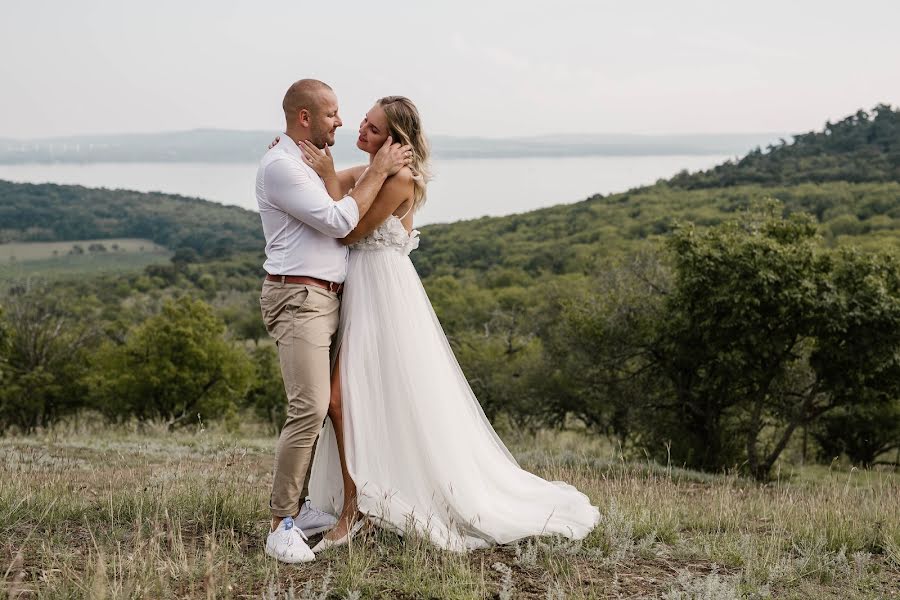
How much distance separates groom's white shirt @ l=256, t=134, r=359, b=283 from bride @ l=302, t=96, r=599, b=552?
227 mm

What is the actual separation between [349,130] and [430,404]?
1885mm

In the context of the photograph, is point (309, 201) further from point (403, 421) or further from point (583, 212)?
point (583, 212)

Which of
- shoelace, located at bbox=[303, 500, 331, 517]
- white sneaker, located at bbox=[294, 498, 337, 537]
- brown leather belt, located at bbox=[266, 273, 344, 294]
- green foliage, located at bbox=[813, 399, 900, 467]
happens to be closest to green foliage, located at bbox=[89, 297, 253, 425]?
green foliage, located at bbox=[813, 399, 900, 467]

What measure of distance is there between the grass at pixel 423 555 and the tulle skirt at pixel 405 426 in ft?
0.57

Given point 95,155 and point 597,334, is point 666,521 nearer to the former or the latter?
point 597,334

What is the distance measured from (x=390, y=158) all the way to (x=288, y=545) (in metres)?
2.17

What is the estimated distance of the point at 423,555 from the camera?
13.7 ft

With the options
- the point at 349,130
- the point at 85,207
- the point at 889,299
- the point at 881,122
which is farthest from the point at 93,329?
the point at 881,122

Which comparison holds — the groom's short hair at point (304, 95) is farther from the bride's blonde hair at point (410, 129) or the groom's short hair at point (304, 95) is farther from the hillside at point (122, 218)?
the hillside at point (122, 218)

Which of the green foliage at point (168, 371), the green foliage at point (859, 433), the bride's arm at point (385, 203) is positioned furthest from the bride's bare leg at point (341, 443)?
the green foliage at point (168, 371)

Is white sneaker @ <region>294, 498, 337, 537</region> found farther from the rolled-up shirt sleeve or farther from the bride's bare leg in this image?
the rolled-up shirt sleeve

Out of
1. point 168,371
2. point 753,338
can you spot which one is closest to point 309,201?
point 753,338

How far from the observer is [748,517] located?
5949 mm

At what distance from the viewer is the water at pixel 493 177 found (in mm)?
72562
